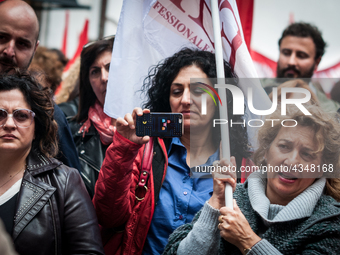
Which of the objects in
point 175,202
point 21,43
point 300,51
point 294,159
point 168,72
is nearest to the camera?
point 294,159

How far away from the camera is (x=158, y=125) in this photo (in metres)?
2.18

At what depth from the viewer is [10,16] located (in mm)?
2764

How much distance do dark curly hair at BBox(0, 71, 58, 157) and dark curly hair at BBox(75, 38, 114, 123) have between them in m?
0.91

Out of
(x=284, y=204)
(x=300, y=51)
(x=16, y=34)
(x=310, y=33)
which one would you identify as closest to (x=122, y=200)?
(x=284, y=204)

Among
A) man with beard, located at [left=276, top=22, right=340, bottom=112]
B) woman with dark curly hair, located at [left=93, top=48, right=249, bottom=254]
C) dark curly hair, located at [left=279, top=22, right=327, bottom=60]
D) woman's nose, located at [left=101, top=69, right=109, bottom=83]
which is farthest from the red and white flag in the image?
dark curly hair, located at [left=279, top=22, right=327, bottom=60]

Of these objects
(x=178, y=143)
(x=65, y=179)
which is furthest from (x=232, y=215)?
(x=65, y=179)

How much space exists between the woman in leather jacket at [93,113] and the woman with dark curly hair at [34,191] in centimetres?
67

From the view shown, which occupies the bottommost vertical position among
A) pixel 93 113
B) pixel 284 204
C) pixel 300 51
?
pixel 284 204

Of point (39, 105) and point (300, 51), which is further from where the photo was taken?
point (300, 51)

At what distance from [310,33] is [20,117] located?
2.82m

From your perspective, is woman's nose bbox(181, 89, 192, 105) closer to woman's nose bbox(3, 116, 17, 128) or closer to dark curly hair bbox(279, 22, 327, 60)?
woman's nose bbox(3, 116, 17, 128)

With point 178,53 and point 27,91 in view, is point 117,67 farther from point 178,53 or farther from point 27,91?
A: point 27,91

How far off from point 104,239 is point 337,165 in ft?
4.46

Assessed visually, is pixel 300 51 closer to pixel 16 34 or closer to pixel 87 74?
pixel 87 74
